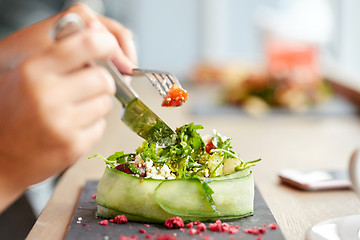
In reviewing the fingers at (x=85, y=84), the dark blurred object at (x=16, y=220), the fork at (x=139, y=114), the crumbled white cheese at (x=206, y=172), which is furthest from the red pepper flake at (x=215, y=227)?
the dark blurred object at (x=16, y=220)

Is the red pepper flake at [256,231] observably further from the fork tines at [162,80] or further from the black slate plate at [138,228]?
the fork tines at [162,80]

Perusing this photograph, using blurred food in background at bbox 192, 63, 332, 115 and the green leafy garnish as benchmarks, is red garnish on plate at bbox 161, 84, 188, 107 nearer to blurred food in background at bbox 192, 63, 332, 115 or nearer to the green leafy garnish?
the green leafy garnish

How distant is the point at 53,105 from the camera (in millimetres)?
832

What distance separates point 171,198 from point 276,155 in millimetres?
866

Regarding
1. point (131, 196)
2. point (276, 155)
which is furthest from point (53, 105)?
point (276, 155)

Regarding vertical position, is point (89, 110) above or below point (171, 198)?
above

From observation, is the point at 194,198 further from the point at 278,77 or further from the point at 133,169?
the point at 278,77

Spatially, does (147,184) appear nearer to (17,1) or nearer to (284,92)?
(284,92)

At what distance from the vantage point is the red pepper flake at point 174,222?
1092 millimetres

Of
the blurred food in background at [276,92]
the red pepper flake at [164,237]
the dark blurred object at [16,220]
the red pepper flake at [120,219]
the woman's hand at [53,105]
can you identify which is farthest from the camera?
the blurred food in background at [276,92]

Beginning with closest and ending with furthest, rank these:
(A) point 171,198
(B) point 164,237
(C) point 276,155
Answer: (B) point 164,237, (A) point 171,198, (C) point 276,155

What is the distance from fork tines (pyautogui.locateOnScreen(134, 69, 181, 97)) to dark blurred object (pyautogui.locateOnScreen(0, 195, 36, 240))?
95 centimetres

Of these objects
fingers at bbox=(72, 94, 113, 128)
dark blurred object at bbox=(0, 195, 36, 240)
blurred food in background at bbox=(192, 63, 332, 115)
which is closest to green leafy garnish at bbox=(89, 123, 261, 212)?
fingers at bbox=(72, 94, 113, 128)

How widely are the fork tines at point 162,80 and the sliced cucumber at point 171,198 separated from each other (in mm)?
190
